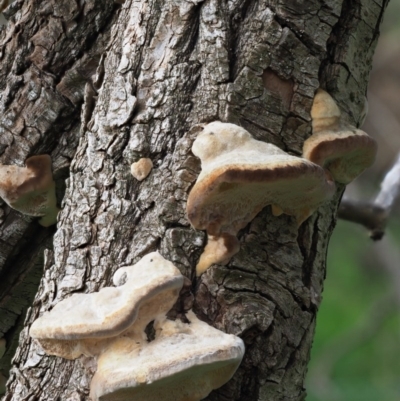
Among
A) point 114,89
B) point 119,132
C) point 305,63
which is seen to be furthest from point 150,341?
point 305,63

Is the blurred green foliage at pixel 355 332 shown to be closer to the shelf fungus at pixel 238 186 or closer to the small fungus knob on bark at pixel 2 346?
the small fungus knob on bark at pixel 2 346

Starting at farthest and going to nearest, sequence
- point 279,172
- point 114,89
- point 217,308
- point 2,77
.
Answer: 1. point 2,77
2. point 114,89
3. point 217,308
4. point 279,172

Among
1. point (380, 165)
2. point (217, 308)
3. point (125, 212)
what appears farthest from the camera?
point (380, 165)

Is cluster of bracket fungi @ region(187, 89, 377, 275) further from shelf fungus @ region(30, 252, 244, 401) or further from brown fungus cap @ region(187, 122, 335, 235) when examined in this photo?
shelf fungus @ region(30, 252, 244, 401)

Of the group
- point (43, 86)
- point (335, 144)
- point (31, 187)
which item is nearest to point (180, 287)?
point (335, 144)

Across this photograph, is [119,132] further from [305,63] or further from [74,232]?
[305,63]

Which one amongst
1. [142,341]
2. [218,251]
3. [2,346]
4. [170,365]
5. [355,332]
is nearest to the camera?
[170,365]

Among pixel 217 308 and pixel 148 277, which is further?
pixel 217 308

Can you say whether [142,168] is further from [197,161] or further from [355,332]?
[355,332]
